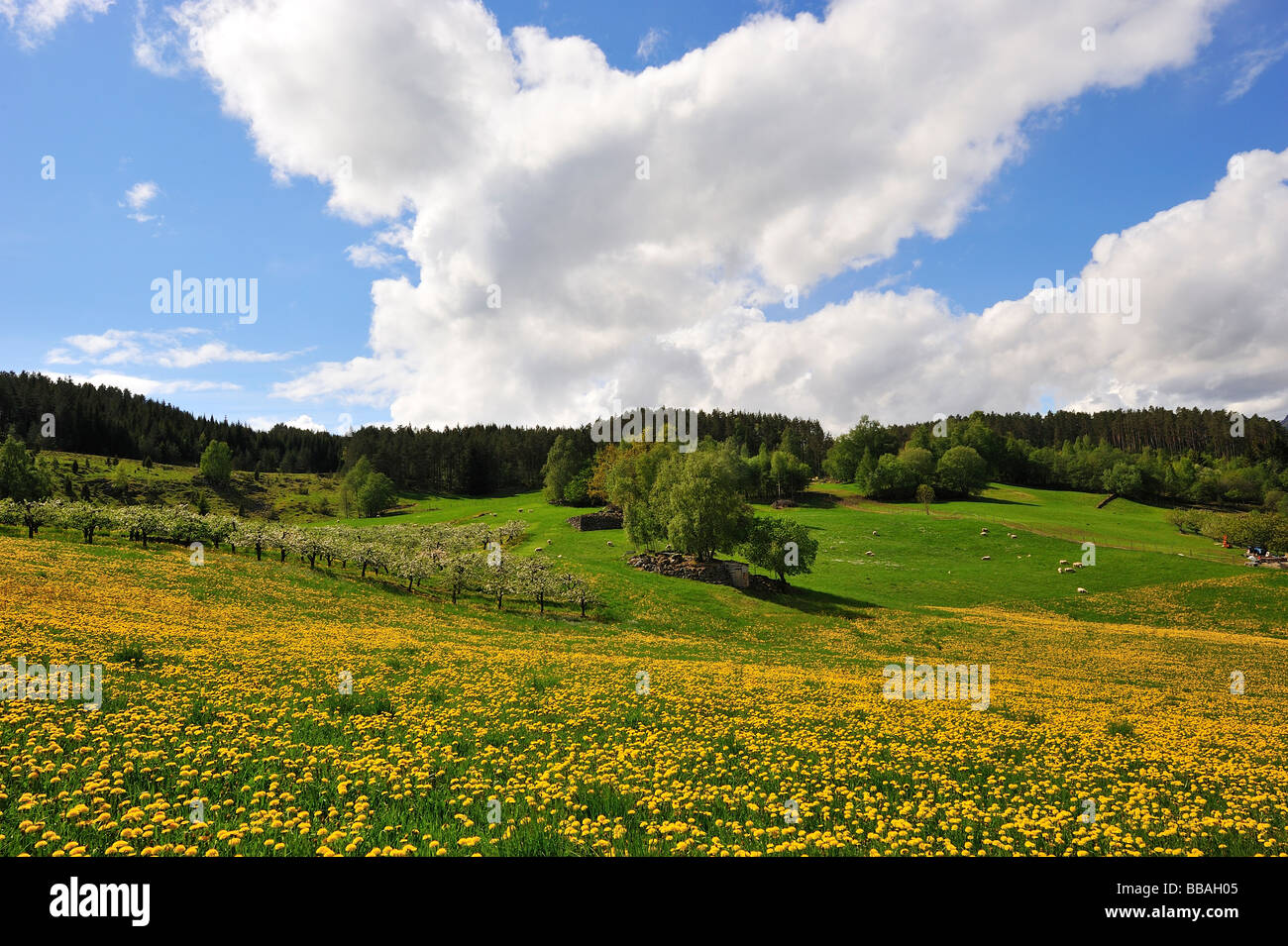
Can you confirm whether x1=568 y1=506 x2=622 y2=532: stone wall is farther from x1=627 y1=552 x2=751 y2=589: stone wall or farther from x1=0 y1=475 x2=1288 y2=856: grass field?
x1=0 y1=475 x2=1288 y2=856: grass field

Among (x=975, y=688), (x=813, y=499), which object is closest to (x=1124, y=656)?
(x=975, y=688)

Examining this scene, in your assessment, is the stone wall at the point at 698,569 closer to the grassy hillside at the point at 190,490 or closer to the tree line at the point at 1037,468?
the tree line at the point at 1037,468

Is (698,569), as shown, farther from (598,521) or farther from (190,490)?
(190,490)

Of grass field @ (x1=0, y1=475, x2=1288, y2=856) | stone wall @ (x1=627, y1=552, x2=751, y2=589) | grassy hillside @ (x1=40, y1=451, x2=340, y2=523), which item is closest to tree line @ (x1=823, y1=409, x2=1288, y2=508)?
stone wall @ (x1=627, y1=552, x2=751, y2=589)

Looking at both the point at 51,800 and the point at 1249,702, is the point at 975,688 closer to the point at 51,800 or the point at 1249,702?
the point at 1249,702

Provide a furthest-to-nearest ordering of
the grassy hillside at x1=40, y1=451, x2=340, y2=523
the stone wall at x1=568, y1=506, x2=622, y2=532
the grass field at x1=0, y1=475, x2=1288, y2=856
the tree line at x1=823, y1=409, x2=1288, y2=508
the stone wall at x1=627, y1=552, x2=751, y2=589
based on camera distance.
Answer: the tree line at x1=823, y1=409, x2=1288, y2=508 < the grassy hillside at x1=40, y1=451, x2=340, y2=523 < the stone wall at x1=568, y1=506, x2=622, y2=532 < the stone wall at x1=627, y1=552, x2=751, y2=589 < the grass field at x1=0, y1=475, x2=1288, y2=856

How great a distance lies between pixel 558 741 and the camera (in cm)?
1203

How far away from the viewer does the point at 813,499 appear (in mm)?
134875

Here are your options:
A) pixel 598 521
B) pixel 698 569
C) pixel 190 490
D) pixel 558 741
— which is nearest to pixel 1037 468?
pixel 598 521

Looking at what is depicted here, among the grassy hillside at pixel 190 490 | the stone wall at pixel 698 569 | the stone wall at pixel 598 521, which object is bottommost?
the stone wall at pixel 698 569

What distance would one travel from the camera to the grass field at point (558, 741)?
774 centimetres

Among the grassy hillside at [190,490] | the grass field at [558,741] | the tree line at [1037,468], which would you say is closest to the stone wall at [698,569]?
the grass field at [558,741]

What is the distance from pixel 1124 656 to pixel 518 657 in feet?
131

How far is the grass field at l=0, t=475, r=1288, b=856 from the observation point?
7738 mm
